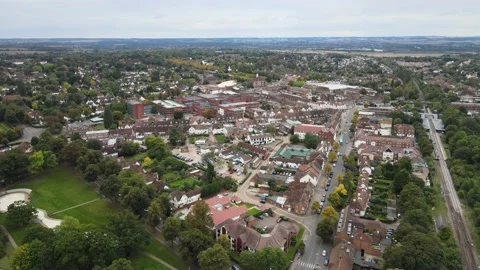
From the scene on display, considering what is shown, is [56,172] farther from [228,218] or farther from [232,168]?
[228,218]

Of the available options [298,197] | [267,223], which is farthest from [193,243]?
[298,197]

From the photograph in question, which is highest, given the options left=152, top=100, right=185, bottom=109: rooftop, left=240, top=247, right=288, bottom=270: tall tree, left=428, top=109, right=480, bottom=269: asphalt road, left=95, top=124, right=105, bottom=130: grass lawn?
left=152, top=100, right=185, bottom=109: rooftop

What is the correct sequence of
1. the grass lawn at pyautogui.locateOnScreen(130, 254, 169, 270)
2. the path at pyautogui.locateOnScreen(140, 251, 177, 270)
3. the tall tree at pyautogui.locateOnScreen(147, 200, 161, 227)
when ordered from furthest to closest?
the tall tree at pyautogui.locateOnScreen(147, 200, 161, 227), the path at pyautogui.locateOnScreen(140, 251, 177, 270), the grass lawn at pyautogui.locateOnScreen(130, 254, 169, 270)

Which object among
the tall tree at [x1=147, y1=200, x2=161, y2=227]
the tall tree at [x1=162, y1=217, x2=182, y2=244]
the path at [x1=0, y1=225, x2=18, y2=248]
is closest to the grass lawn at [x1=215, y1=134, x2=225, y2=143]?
the tall tree at [x1=147, y1=200, x2=161, y2=227]

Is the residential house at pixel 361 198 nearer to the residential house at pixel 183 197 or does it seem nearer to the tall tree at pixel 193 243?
the residential house at pixel 183 197

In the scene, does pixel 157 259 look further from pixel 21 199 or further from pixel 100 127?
pixel 100 127

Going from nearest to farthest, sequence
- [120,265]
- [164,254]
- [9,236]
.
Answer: [120,265], [164,254], [9,236]

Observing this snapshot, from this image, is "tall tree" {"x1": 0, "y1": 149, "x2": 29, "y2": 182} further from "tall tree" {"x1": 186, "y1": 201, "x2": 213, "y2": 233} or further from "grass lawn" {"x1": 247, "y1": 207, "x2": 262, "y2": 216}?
"grass lawn" {"x1": 247, "y1": 207, "x2": 262, "y2": 216}
